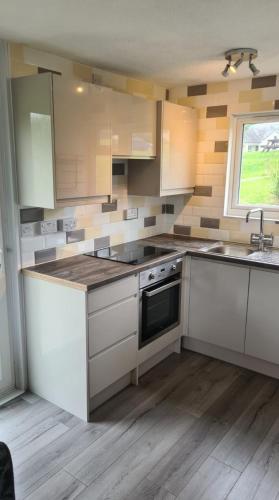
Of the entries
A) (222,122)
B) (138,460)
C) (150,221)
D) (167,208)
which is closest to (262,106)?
(222,122)

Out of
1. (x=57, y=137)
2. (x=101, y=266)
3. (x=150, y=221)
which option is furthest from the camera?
(x=150, y=221)

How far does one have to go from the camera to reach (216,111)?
3.15 meters

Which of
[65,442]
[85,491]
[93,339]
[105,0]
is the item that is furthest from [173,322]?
[105,0]

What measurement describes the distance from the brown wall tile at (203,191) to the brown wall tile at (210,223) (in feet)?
0.72

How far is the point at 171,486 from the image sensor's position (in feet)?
5.99

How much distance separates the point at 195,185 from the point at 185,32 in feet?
5.10

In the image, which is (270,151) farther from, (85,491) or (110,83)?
(85,491)

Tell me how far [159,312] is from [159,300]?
3.8 inches

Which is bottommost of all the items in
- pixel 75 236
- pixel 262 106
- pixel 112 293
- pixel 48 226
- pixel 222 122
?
pixel 112 293

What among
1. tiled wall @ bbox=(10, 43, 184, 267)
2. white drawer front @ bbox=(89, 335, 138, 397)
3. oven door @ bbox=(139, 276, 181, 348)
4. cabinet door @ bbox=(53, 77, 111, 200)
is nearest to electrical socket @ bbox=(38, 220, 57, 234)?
tiled wall @ bbox=(10, 43, 184, 267)

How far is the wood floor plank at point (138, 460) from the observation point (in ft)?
5.87

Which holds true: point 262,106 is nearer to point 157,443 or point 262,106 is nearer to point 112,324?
point 112,324

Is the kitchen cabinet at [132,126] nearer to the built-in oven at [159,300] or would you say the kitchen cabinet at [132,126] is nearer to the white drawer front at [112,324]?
the built-in oven at [159,300]

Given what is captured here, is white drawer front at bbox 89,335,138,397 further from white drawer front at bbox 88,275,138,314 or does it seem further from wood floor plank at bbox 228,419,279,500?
wood floor plank at bbox 228,419,279,500
